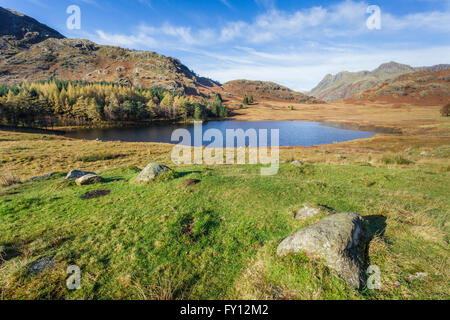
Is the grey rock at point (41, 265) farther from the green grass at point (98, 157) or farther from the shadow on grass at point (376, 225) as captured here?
the green grass at point (98, 157)

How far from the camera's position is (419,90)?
16988 cm

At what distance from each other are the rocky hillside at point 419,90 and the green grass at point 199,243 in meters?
222

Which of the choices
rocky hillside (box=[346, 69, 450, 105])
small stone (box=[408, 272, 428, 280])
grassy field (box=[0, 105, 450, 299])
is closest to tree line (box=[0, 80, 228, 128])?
grassy field (box=[0, 105, 450, 299])

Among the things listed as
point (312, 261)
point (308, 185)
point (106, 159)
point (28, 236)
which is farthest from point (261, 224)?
point (106, 159)

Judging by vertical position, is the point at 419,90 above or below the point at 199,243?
above

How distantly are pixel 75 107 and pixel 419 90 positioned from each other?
268880mm

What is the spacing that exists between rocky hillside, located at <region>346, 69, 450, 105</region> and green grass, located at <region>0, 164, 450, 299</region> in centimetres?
22236

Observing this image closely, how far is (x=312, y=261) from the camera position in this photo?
4859mm

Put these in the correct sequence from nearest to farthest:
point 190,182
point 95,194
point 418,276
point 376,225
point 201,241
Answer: point 418,276, point 201,241, point 376,225, point 95,194, point 190,182

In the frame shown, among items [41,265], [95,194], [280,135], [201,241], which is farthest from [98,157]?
[280,135]

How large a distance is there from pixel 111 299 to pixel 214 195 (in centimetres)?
667

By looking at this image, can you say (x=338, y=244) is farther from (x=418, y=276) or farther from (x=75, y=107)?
(x=75, y=107)

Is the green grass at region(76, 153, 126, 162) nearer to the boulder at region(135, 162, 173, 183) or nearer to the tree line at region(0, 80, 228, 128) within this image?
the boulder at region(135, 162, 173, 183)

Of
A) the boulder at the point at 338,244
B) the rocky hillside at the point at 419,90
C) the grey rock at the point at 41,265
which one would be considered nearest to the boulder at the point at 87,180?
the grey rock at the point at 41,265
